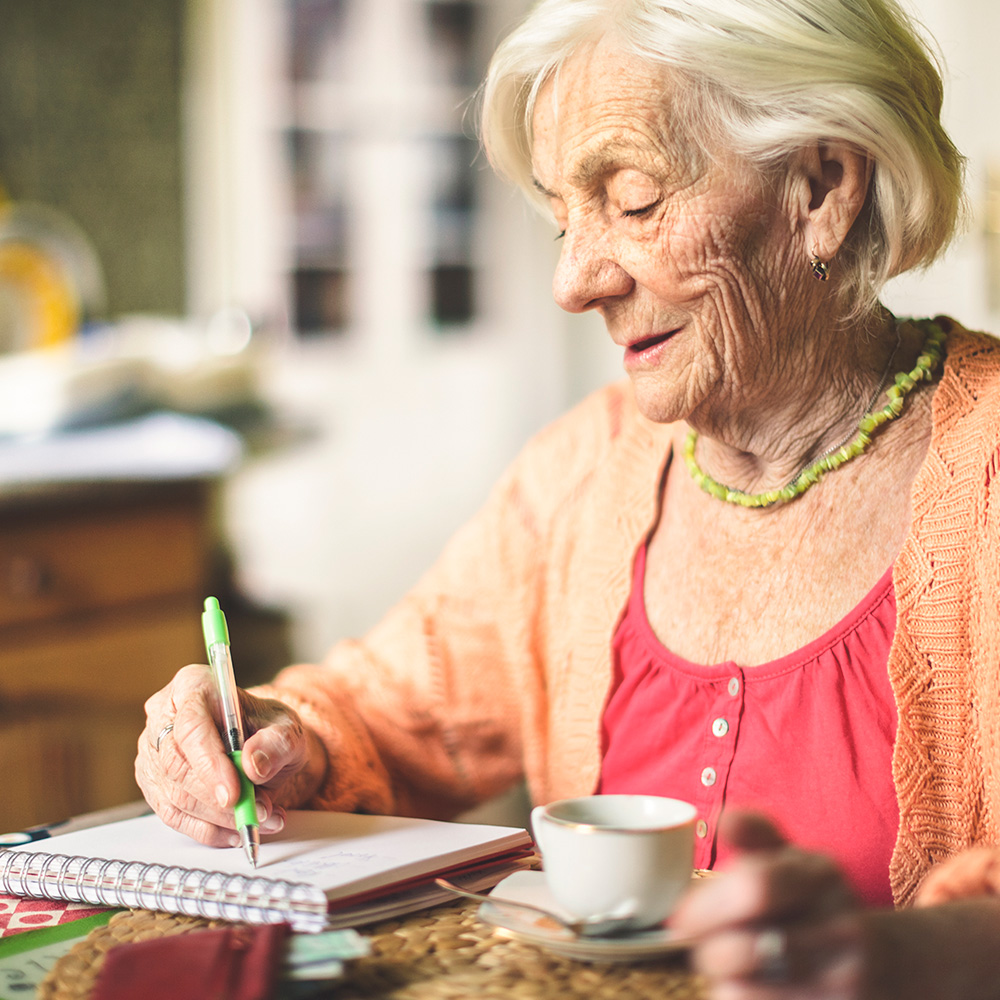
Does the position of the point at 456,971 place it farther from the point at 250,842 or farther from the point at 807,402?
the point at 807,402

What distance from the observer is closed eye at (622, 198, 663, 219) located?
3.39 ft

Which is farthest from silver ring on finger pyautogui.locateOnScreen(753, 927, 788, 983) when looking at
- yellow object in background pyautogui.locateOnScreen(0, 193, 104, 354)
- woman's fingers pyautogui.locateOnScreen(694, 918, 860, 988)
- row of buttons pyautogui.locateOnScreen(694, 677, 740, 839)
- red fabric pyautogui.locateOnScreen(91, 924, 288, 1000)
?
yellow object in background pyautogui.locateOnScreen(0, 193, 104, 354)

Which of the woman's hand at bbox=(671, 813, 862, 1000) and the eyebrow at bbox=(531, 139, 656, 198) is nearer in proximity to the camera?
the woman's hand at bbox=(671, 813, 862, 1000)

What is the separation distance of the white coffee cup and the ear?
0.60 metres

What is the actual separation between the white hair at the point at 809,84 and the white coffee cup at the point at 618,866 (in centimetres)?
62

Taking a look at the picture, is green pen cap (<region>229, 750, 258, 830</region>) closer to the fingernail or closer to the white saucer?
the fingernail

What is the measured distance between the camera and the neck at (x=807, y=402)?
1103mm

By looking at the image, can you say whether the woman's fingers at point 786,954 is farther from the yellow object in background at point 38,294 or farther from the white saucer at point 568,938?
the yellow object in background at point 38,294

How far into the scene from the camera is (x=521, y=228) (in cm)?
428

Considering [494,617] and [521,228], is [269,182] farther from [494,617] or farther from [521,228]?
[494,617]

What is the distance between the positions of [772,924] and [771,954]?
0.04 feet

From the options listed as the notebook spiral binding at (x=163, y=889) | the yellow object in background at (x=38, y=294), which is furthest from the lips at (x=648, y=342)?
the yellow object in background at (x=38, y=294)

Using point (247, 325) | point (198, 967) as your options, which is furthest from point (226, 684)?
point (247, 325)

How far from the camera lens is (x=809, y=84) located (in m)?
0.99
